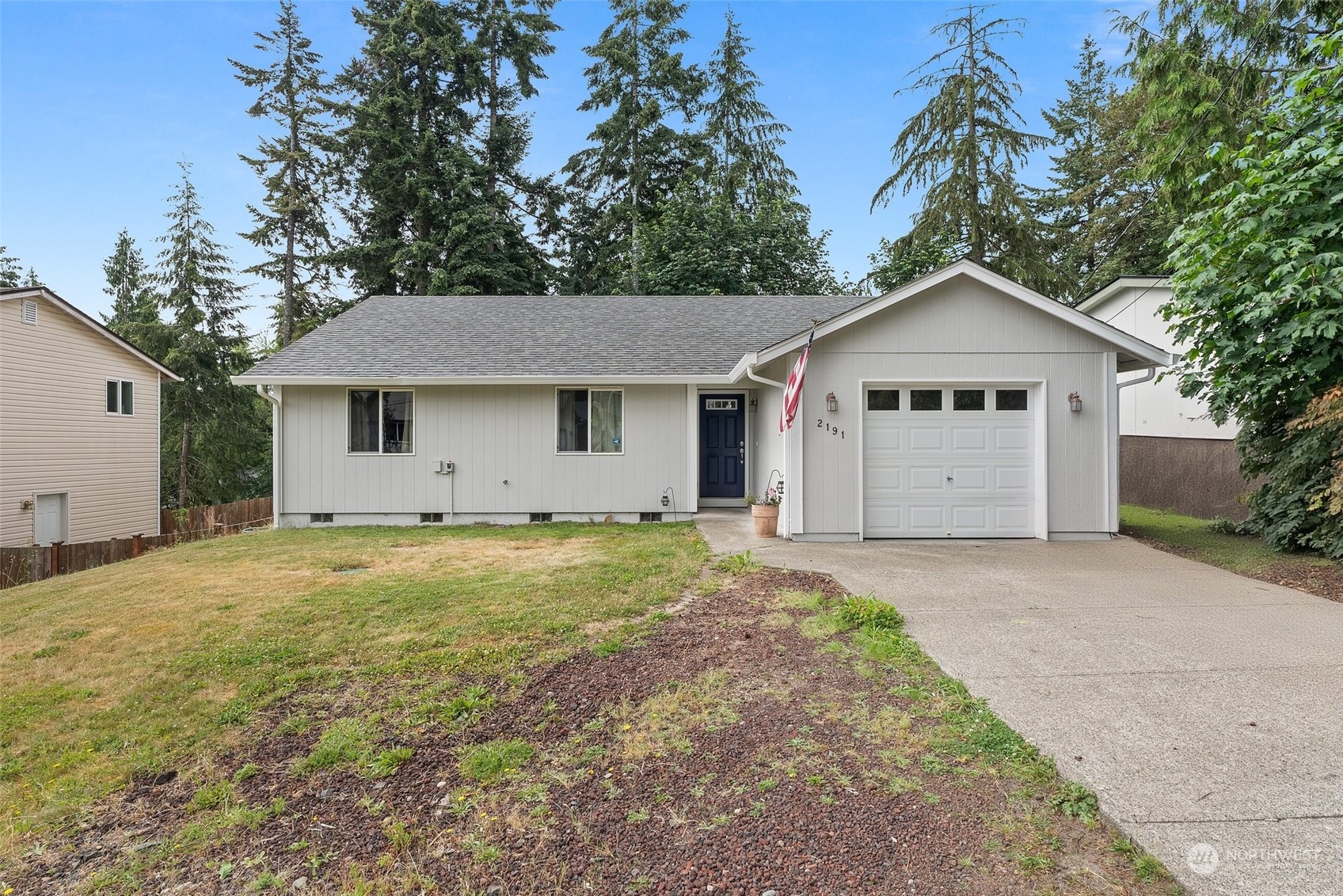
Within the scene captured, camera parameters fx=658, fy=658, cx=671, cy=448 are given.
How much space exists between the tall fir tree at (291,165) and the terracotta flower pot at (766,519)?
19.1 metres

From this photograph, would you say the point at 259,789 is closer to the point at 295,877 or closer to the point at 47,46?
the point at 295,877

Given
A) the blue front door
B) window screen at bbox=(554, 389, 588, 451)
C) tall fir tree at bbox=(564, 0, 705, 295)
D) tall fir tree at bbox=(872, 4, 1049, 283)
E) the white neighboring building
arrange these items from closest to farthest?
window screen at bbox=(554, 389, 588, 451) < the blue front door < the white neighboring building < tall fir tree at bbox=(872, 4, 1049, 283) < tall fir tree at bbox=(564, 0, 705, 295)

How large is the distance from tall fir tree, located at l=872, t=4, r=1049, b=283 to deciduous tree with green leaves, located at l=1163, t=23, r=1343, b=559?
1150 centimetres

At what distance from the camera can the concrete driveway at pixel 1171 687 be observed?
2.33m

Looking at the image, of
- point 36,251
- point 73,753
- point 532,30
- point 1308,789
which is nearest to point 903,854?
point 1308,789

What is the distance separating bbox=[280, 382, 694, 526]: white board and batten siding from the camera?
10.8 metres

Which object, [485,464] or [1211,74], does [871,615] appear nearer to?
[485,464]

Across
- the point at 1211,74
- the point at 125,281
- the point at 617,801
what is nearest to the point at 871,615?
the point at 617,801

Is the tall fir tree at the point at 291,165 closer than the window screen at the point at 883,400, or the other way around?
the window screen at the point at 883,400

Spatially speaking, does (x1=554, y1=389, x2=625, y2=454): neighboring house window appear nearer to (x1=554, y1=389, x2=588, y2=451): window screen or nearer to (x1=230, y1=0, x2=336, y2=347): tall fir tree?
(x1=554, y1=389, x2=588, y2=451): window screen

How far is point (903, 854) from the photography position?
2285 mm

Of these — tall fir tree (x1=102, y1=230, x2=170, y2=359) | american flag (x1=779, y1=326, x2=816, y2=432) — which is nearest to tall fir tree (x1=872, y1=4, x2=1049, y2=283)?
american flag (x1=779, y1=326, x2=816, y2=432)

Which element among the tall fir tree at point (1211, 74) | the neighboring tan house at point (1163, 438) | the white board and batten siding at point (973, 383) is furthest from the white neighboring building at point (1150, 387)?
the white board and batten siding at point (973, 383)

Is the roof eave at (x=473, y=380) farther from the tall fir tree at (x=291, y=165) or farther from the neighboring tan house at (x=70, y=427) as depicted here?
the tall fir tree at (x=291, y=165)
